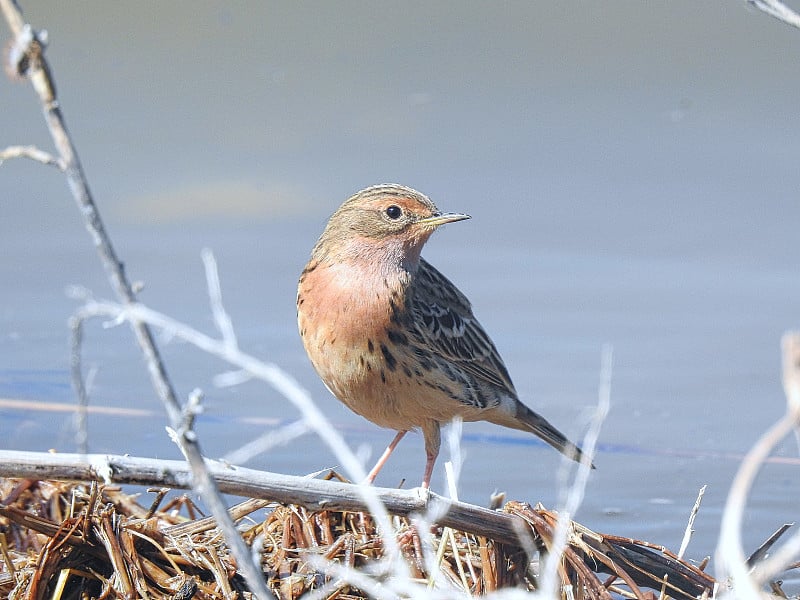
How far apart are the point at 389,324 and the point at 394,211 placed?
61 centimetres

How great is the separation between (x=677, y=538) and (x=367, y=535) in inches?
92.8

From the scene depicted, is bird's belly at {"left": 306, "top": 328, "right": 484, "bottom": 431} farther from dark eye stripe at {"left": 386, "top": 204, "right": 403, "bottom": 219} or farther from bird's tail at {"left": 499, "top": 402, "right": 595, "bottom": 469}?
bird's tail at {"left": 499, "top": 402, "right": 595, "bottom": 469}

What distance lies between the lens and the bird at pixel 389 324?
5.43m

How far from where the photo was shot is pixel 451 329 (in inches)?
239

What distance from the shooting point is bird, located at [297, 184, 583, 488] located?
543cm

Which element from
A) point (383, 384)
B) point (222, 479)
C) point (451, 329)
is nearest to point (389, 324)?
point (383, 384)

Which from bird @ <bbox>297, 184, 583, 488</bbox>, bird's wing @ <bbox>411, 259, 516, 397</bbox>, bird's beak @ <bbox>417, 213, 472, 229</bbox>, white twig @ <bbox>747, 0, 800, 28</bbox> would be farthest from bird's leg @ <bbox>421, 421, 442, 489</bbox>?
white twig @ <bbox>747, 0, 800, 28</bbox>

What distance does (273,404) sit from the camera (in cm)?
799

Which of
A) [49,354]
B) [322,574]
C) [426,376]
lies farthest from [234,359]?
Result: [49,354]

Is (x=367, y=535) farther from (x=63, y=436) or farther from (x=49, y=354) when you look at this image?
(x=49, y=354)

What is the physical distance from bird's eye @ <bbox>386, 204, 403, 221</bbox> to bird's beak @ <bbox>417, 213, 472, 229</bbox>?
10 cm

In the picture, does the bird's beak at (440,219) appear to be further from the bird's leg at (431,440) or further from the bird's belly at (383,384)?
the bird's leg at (431,440)

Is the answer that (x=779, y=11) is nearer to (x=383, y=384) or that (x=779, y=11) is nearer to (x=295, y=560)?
(x=295, y=560)

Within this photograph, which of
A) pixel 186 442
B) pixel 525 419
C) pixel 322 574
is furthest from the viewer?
pixel 525 419
